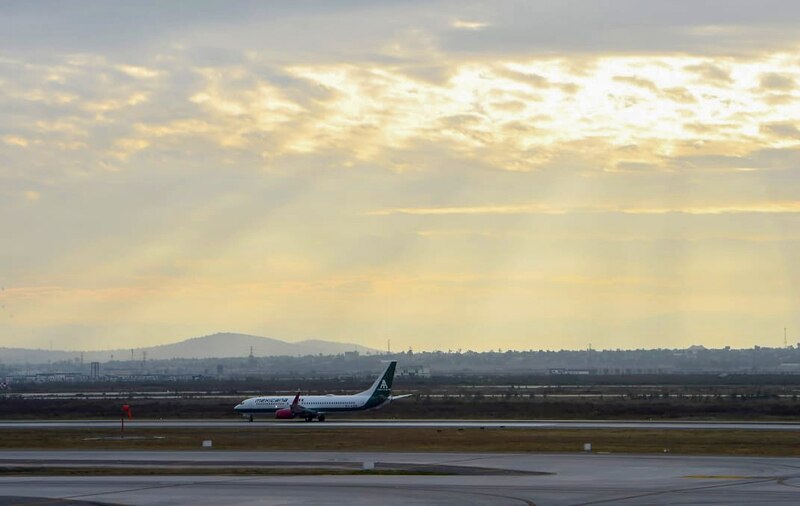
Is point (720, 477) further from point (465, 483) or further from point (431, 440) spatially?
point (431, 440)

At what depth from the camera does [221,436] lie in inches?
3295

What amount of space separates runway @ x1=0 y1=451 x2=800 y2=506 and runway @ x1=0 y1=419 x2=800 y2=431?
2732cm

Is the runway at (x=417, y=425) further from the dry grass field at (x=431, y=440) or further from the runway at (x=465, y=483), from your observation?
the runway at (x=465, y=483)

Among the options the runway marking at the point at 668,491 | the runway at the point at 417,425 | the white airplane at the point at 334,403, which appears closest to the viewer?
the runway marking at the point at 668,491

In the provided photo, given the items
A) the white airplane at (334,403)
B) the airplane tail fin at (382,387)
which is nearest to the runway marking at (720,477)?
the white airplane at (334,403)

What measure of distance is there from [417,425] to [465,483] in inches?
1865

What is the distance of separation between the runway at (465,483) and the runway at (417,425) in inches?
1076

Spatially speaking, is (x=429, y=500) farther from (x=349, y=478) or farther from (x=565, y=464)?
(x=565, y=464)

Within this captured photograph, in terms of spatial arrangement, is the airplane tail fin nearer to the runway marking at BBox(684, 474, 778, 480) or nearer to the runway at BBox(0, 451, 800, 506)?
the runway at BBox(0, 451, 800, 506)

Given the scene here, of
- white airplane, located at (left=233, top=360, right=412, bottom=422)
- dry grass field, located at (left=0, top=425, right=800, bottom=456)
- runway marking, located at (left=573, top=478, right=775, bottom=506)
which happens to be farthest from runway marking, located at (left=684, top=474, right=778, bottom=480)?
white airplane, located at (left=233, top=360, right=412, bottom=422)

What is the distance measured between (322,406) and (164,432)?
2153cm

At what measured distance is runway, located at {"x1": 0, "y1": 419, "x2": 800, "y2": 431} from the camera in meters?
89.9

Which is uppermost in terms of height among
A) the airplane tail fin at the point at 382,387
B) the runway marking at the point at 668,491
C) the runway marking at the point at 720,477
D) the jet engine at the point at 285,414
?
the airplane tail fin at the point at 382,387

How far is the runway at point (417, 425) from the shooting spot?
89.9 metres
